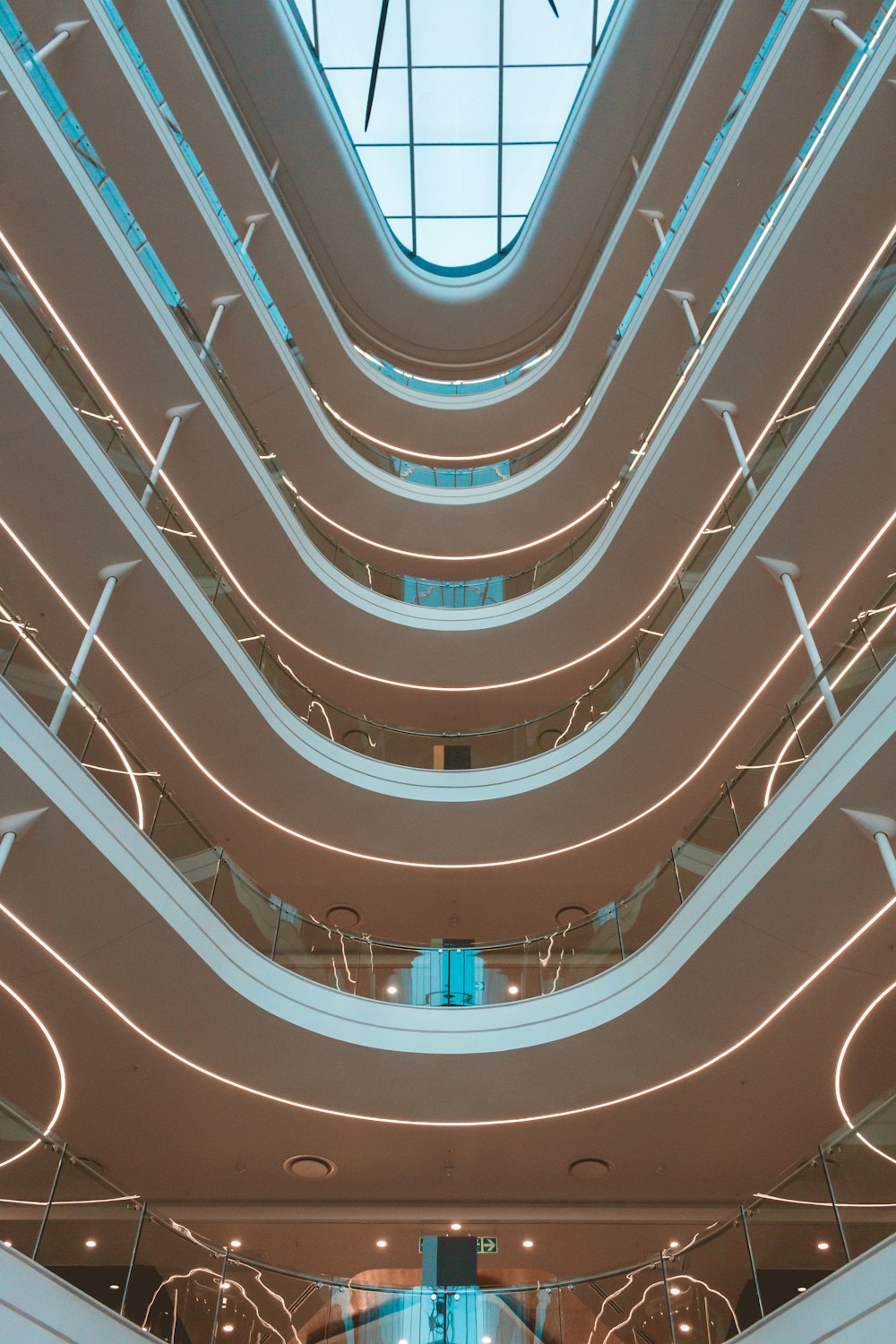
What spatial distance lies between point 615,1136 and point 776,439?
22.6 feet

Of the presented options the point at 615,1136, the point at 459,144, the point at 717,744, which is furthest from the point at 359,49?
the point at 615,1136

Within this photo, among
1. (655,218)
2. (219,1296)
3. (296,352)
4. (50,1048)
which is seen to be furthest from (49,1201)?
(655,218)

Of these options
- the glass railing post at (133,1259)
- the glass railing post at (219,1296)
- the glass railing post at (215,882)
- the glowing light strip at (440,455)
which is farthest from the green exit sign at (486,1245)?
the glowing light strip at (440,455)

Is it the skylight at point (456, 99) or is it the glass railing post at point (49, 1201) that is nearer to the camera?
the glass railing post at point (49, 1201)

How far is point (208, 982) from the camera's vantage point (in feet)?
27.5

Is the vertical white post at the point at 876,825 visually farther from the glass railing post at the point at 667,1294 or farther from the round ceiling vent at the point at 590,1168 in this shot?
the round ceiling vent at the point at 590,1168

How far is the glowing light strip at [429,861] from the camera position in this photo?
390 inches

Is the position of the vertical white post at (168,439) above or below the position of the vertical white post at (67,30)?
below

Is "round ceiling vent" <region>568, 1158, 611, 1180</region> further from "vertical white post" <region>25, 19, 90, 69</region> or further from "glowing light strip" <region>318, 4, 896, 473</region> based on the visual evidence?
"vertical white post" <region>25, 19, 90, 69</region>

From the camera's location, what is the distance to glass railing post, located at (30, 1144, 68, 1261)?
19.0 feet

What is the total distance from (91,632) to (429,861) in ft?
17.5

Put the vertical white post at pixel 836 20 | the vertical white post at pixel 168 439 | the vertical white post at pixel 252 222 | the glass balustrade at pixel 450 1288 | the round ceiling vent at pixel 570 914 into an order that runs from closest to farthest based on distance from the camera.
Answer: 1. the glass balustrade at pixel 450 1288
2. the vertical white post at pixel 168 439
3. the vertical white post at pixel 836 20
4. the round ceiling vent at pixel 570 914
5. the vertical white post at pixel 252 222

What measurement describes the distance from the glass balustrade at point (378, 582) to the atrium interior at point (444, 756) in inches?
2.8

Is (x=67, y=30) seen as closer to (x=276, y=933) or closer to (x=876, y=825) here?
(x=276, y=933)
